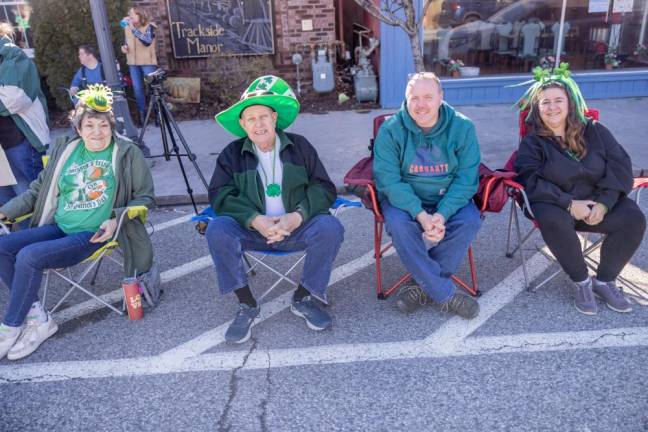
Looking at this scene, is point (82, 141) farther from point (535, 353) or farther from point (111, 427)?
point (535, 353)

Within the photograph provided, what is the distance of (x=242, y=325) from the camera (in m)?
3.03

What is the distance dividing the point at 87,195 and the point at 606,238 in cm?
314

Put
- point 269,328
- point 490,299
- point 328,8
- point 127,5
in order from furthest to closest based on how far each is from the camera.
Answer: point 328,8 < point 127,5 < point 490,299 < point 269,328

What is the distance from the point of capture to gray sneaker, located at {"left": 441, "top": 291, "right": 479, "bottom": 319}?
3.10 metres

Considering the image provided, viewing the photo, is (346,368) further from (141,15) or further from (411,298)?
(141,15)

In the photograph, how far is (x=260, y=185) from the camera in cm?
323

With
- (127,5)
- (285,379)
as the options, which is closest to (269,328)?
(285,379)

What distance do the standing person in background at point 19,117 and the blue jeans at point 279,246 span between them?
1983mm

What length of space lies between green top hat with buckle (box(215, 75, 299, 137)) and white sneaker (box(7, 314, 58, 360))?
5.15 feet

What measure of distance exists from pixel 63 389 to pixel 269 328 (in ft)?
3.64

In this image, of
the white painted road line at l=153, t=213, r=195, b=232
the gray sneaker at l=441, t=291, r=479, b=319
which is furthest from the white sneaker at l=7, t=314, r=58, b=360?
the gray sneaker at l=441, t=291, r=479, b=319

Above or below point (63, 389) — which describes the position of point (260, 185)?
above

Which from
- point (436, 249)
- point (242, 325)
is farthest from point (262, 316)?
point (436, 249)

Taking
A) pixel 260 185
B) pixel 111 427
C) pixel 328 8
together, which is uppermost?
pixel 328 8
